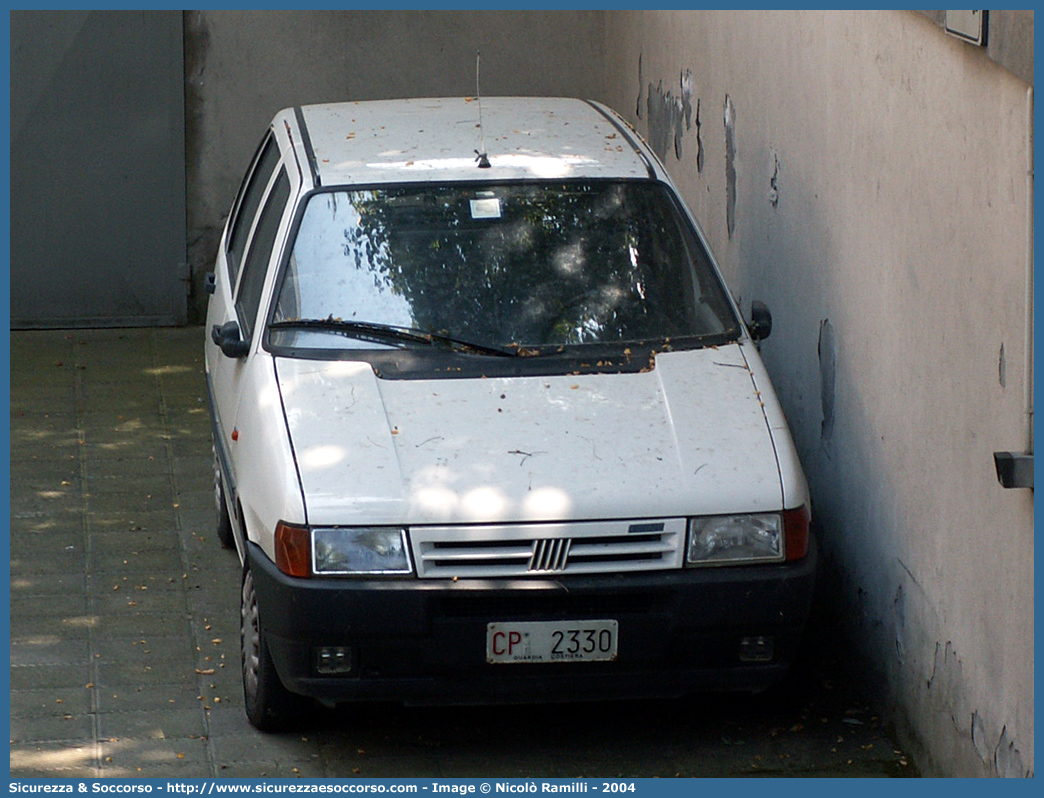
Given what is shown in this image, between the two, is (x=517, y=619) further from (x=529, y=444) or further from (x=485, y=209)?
(x=485, y=209)

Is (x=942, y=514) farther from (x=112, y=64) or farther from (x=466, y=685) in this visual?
(x=112, y=64)

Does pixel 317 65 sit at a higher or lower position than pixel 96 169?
higher

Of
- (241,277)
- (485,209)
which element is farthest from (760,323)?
(241,277)

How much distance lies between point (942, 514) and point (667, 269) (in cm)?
155

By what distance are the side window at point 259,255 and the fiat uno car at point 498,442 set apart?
0.04 metres

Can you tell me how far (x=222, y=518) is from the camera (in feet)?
22.8

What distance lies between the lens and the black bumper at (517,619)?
473 centimetres

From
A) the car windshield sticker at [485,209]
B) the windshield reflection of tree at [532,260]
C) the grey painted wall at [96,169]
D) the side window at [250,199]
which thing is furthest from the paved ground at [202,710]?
the grey painted wall at [96,169]

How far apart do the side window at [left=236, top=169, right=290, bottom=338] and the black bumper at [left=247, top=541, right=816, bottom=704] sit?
4.86 feet

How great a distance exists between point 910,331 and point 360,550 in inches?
79.6

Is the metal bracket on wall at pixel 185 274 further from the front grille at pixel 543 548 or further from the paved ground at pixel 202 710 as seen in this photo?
the front grille at pixel 543 548

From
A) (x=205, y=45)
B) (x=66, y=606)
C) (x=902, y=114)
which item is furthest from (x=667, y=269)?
(x=205, y=45)

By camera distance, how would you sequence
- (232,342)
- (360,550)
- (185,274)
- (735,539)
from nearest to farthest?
(360,550) < (735,539) < (232,342) < (185,274)

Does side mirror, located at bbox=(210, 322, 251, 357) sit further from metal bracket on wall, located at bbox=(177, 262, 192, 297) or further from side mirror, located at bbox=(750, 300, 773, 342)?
metal bracket on wall, located at bbox=(177, 262, 192, 297)
